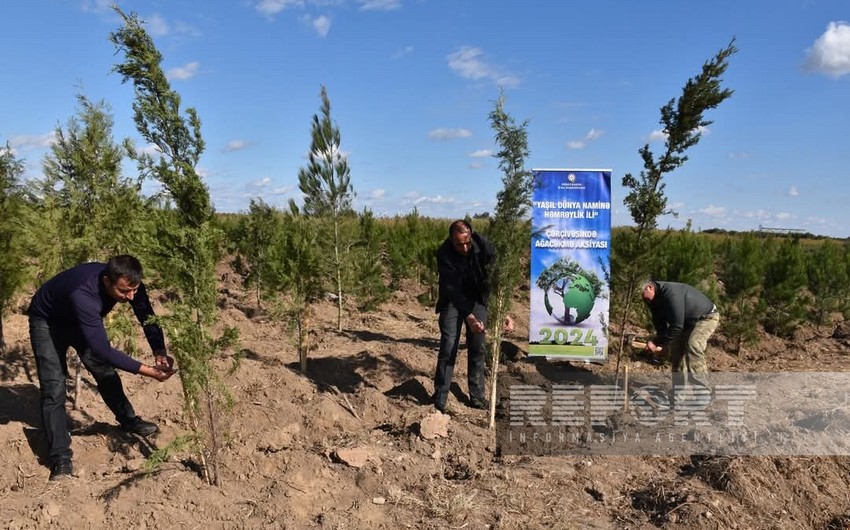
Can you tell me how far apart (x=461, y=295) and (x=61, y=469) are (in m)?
3.88

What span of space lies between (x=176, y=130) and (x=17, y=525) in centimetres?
275

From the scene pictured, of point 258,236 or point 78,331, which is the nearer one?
point 78,331

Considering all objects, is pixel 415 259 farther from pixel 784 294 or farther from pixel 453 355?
pixel 453 355

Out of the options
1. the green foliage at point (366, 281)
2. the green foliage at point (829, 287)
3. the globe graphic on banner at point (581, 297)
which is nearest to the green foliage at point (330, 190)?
the green foliage at point (366, 281)

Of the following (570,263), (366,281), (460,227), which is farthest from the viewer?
(366,281)

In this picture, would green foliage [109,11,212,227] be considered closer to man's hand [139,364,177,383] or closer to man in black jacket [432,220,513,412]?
man's hand [139,364,177,383]

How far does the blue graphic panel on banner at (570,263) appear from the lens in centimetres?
840

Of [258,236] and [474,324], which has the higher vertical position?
[258,236]

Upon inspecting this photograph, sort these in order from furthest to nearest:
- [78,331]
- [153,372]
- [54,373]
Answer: [78,331]
[54,373]
[153,372]

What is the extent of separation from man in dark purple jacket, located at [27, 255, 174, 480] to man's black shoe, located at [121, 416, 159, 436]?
386mm

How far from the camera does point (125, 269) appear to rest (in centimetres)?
417

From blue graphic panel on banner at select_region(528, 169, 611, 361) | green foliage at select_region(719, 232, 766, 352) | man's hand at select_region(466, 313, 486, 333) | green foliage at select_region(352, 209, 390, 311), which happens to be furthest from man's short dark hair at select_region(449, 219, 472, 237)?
green foliage at select_region(719, 232, 766, 352)

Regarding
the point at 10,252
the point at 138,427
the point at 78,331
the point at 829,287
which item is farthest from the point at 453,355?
the point at 829,287
